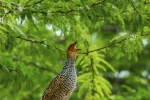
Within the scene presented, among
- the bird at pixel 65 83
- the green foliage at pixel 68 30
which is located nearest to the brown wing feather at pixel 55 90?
the bird at pixel 65 83

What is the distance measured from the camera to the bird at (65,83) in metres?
5.10

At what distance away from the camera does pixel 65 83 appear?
5113 mm

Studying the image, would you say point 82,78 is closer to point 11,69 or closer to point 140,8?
point 11,69

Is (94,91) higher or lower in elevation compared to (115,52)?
lower

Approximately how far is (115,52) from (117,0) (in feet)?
3.83

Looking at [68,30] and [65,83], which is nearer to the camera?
[65,83]

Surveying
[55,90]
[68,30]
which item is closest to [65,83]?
[55,90]

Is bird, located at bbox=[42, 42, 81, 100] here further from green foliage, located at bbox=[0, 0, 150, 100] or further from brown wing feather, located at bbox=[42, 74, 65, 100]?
green foliage, located at bbox=[0, 0, 150, 100]

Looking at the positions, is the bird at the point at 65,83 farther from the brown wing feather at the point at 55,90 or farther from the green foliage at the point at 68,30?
the green foliage at the point at 68,30

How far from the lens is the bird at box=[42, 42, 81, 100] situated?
5102 mm

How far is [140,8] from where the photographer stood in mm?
5586

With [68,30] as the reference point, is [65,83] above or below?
below

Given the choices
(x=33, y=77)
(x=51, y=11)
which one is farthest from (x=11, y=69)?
(x=51, y=11)

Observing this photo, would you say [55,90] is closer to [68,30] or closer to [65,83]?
[65,83]
